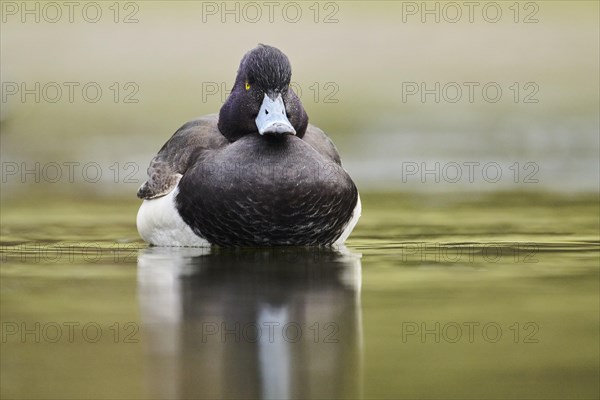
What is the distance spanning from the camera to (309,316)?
684 cm

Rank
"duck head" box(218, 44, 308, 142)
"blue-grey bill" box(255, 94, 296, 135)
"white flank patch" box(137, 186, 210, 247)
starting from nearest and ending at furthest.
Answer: "blue-grey bill" box(255, 94, 296, 135)
"duck head" box(218, 44, 308, 142)
"white flank patch" box(137, 186, 210, 247)

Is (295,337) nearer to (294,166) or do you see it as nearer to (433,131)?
(294,166)

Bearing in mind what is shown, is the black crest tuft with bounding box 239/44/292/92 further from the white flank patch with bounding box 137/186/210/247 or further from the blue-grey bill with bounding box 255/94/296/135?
the white flank patch with bounding box 137/186/210/247

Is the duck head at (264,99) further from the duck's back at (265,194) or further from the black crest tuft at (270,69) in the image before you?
the duck's back at (265,194)

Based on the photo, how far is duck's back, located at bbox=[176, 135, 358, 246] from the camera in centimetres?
919

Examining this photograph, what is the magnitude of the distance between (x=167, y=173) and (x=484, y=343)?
14.3ft

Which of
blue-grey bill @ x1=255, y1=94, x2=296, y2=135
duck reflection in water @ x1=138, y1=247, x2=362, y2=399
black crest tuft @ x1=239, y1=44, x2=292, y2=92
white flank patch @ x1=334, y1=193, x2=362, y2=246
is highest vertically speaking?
black crest tuft @ x1=239, y1=44, x2=292, y2=92

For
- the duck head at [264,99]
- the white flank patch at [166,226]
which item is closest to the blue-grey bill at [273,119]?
the duck head at [264,99]

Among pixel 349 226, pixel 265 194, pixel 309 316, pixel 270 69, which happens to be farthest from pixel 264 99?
pixel 309 316

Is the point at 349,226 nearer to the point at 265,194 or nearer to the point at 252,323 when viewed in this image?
the point at 265,194

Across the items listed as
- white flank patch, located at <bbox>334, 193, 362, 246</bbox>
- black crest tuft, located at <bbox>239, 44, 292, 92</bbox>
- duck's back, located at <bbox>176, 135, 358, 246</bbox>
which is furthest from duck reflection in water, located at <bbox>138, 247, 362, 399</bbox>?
black crest tuft, located at <bbox>239, 44, 292, 92</bbox>

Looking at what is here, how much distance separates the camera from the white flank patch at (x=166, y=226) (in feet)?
31.7

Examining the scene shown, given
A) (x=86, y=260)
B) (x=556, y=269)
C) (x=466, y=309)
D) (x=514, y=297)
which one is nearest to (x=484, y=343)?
(x=466, y=309)

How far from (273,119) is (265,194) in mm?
554
